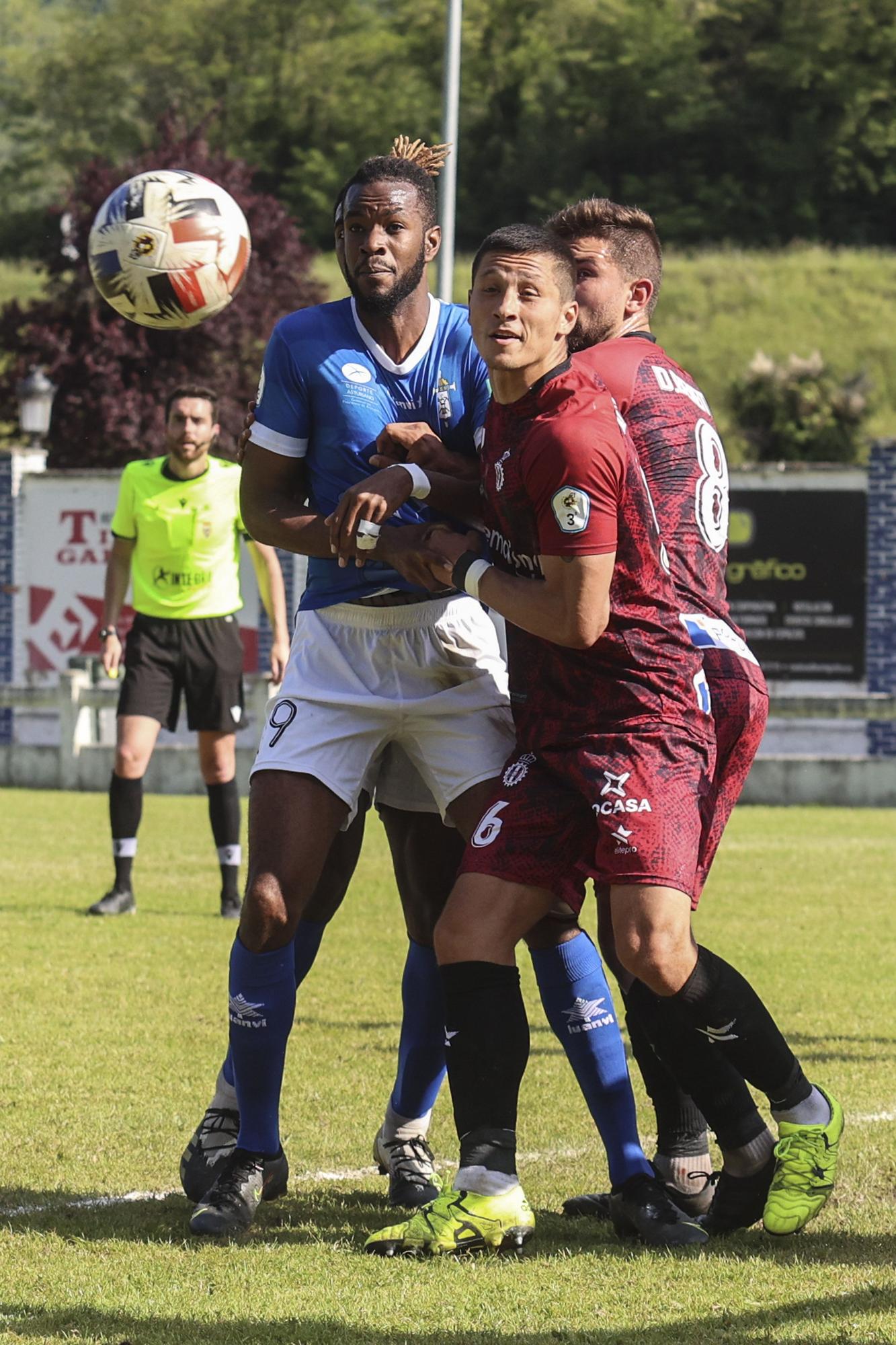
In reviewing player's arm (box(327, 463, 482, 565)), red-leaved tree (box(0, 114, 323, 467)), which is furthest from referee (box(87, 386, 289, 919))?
red-leaved tree (box(0, 114, 323, 467))

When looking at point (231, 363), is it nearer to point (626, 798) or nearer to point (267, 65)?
point (626, 798)

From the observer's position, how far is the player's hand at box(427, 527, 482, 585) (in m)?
4.19

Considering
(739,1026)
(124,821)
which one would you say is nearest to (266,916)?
(739,1026)

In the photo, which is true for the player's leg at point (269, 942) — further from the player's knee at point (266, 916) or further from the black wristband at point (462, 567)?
the black wristband at point (462, 567)

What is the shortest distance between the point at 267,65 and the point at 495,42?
35.1 feet

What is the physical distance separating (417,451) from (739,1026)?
1.55m

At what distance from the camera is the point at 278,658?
8.81 m

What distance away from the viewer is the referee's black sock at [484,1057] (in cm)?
403

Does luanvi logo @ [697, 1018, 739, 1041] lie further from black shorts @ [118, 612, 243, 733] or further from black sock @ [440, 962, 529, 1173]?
black shorts @ [118, 612, 243, 733]

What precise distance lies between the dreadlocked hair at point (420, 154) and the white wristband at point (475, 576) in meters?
1.21

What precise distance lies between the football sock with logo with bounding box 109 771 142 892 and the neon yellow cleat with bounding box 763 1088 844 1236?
5.55 metres

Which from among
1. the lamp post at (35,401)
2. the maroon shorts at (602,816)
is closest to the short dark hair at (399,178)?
the maroon shorts at (602,816)

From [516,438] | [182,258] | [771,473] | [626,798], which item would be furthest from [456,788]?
[771,473]

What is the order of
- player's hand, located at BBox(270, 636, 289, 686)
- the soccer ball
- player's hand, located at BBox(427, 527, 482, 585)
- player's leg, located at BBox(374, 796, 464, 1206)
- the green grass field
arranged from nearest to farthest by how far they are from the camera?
the green grass field, player's hand, located at BBox(427, 527, 482, 585), player's leg, located at BBox(374, 796, 464, 1206), the soccer ball, player's hand, located at BBox(270, 636, 289, 686)
